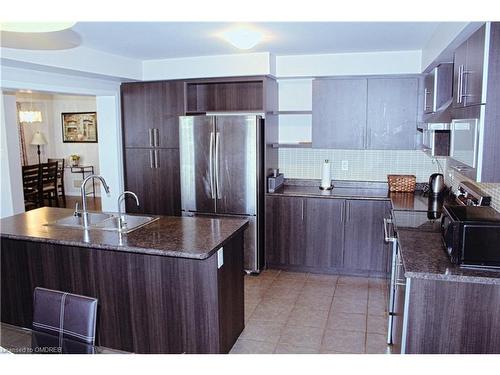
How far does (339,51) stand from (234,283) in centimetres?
274

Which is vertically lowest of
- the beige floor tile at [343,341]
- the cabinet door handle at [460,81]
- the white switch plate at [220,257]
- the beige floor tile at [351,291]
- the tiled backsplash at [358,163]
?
the beige floor tile at [343,341]

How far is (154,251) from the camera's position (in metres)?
2.48

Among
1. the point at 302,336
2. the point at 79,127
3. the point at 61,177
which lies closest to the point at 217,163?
the point at 302,336

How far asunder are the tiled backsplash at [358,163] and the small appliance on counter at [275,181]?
0.60 ft

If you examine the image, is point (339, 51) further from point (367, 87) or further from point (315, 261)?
point (315, 261)

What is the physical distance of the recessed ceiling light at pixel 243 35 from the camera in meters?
3.32

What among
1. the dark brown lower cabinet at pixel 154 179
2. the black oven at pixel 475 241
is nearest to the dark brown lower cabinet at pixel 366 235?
the dark brown lower cabinet at pixel 154 179

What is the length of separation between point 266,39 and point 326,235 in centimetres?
207

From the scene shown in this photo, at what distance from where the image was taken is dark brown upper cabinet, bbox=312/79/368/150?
444cm

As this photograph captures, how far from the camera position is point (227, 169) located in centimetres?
439

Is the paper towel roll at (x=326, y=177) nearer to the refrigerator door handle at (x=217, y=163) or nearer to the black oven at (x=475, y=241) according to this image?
the refrigerator door handle at (x=217, y=163)

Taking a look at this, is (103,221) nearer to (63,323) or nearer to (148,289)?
(148,289)

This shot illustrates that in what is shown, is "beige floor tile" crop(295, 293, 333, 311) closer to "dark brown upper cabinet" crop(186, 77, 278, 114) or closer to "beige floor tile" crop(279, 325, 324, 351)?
"beige floor tile" crop(279, 325, 324, 351)

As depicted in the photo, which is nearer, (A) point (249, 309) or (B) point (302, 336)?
(B) point (302, 336)
